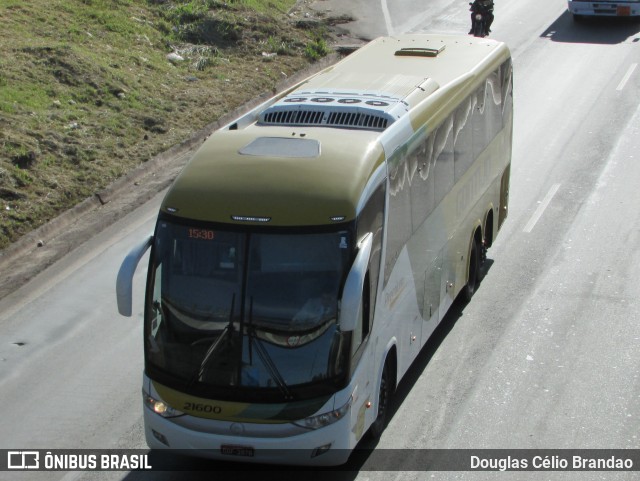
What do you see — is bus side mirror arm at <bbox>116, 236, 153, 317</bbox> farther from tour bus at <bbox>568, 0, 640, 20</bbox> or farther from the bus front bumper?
tour bus at <bbox>568, 0, 640, 20</bbox>

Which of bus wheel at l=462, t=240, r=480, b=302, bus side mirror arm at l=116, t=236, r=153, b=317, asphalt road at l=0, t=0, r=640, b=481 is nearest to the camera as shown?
bus side mirror arm at l=116, t=236, r=153, b=317

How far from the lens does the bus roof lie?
8891 mm

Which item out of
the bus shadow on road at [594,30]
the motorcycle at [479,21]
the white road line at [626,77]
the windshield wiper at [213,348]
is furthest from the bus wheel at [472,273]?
the bus shadow on road at [594,30]

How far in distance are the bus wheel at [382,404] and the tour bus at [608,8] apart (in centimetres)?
2082

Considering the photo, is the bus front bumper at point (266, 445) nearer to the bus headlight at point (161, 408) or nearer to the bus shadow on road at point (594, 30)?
the bus headlight at point (161, 408)

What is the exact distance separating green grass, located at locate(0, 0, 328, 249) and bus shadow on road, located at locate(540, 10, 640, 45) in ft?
22.9

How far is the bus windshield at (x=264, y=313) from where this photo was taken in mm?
8766

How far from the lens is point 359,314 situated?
Result: 9125 mm

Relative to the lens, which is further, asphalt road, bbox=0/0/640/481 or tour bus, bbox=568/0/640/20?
tour bus, bbox=568/0/640/20

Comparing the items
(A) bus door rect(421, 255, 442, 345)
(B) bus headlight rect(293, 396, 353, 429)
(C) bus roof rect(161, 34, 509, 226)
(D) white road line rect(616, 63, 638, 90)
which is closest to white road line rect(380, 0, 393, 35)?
(D) white road line rect(616, 63, 638, 90)

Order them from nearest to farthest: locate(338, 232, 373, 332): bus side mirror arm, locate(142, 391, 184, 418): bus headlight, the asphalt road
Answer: locate(338, 232, 373, 332): bus side mirror arm
locate(142, 391, 184, 418): bus headlight
the asphalt road

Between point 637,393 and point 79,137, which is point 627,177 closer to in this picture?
point 637,393

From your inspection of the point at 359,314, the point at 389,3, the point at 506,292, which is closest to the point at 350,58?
the point at 506,292

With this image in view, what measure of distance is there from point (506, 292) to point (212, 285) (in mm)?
6049
